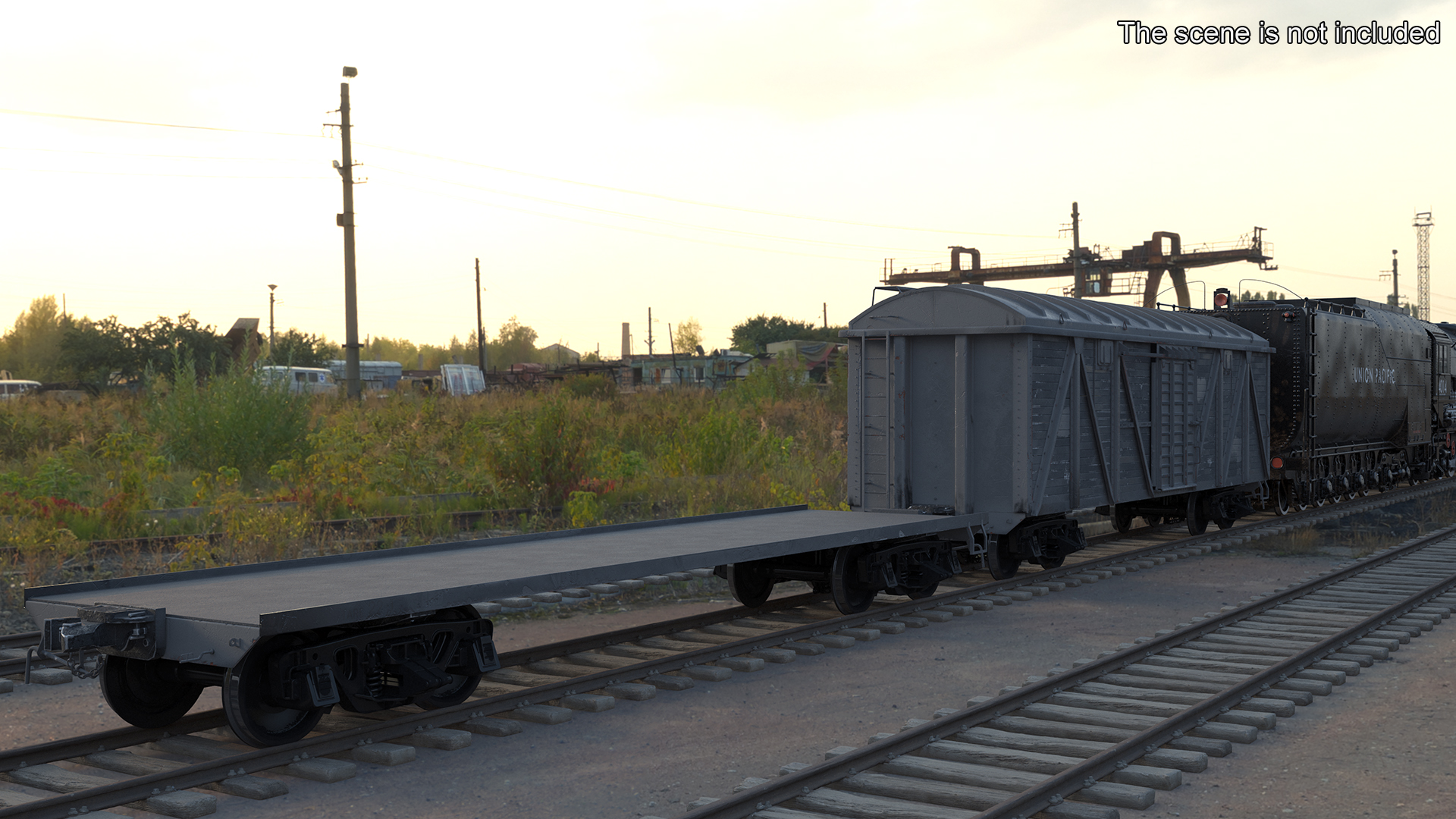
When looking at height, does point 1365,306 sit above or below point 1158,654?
above

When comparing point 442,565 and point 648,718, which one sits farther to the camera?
point 442,565

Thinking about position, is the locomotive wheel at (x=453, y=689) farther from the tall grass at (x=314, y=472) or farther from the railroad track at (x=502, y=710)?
the tall grass at (x=314, y=472)

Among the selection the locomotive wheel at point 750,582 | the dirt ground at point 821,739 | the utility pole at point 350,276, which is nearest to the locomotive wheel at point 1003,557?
the dirt ground at point 821,739

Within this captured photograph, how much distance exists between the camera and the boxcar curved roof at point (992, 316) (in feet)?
37.4

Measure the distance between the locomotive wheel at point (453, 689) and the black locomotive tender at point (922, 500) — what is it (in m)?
0.01

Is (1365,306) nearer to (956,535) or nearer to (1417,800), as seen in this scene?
(956,535)

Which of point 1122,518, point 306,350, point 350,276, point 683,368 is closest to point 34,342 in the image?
point 306,350

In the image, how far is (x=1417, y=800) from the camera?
5750mm

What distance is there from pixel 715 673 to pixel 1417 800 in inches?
174

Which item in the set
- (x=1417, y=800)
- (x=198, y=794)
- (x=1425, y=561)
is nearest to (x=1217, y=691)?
(x=1417, y=800)

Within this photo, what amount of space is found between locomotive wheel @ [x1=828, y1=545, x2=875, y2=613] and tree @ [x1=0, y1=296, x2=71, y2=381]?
80.0 meters

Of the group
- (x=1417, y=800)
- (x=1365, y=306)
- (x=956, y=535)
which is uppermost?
(x=1365, y=306)

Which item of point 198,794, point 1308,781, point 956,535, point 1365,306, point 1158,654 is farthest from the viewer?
point 1365,306

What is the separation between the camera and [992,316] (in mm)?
11484
